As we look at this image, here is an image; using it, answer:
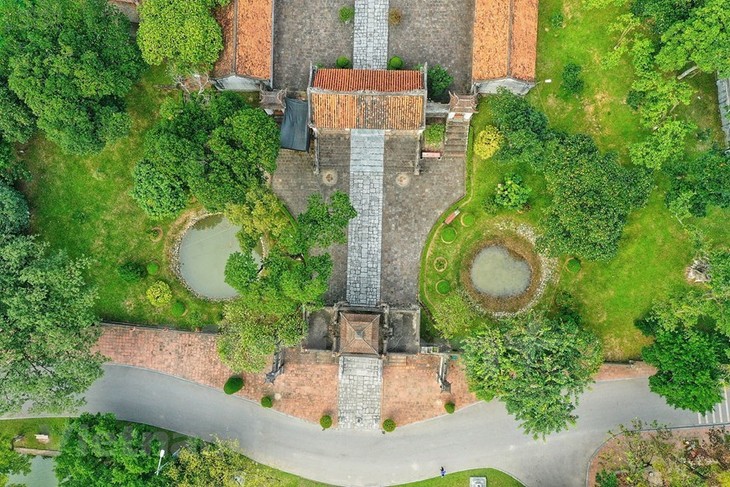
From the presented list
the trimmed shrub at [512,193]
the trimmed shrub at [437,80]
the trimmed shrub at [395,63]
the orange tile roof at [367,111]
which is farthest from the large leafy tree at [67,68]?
the trimmed shrub at [512,193]

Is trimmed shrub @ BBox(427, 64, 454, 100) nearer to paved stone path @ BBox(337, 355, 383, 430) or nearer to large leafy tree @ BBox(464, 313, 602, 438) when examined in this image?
large leafy tree @ BBox(464, 313, 602, 438)

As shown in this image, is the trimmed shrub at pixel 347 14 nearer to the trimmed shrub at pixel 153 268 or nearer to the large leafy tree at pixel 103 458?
the trimmed shrub at pixel 153 268

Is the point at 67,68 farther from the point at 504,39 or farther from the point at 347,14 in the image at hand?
the point at 504,39

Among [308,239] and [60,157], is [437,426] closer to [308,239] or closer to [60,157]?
[308,239]

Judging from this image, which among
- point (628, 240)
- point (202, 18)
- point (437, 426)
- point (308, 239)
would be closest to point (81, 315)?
point (308, 239)

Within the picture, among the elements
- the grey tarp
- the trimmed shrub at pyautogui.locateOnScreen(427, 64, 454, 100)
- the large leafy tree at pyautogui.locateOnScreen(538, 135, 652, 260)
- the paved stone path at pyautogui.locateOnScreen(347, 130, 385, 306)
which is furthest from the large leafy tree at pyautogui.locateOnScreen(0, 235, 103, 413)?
the large leafy tree at pyautogui.locateOnScreen(538, 135, 652, 260)
